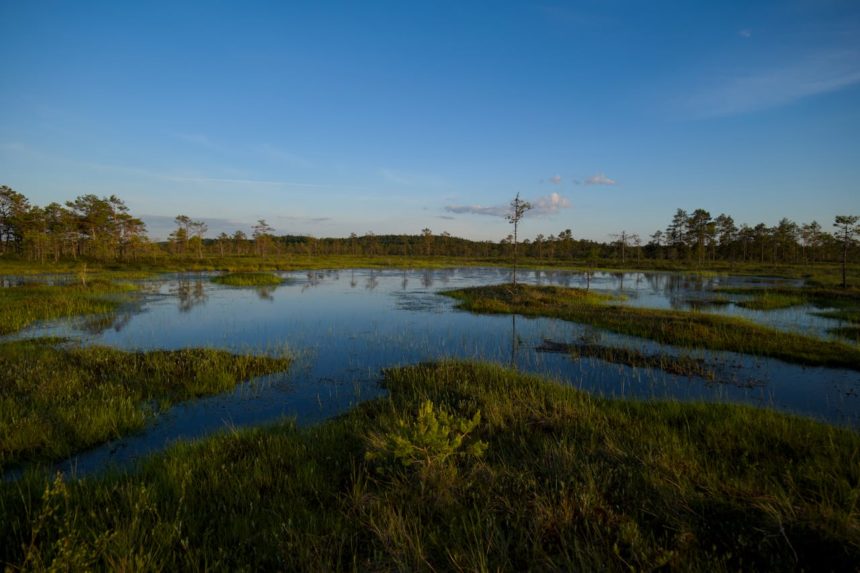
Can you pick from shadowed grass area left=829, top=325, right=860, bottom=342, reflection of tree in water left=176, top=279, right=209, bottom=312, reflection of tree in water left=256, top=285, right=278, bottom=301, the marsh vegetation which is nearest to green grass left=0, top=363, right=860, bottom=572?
the marsh vegetation

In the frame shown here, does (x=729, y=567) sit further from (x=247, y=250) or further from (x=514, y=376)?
(x=247, y=250)

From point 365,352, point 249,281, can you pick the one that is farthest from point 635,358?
point 249,281

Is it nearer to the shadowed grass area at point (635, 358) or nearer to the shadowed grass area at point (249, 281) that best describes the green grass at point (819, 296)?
the shadowed grass area at point (635, 358)

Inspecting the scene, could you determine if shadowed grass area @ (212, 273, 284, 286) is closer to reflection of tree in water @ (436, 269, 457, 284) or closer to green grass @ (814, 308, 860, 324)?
reflection of tree in water @ (436, 269, 457, 284)

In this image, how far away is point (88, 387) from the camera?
1022 cm

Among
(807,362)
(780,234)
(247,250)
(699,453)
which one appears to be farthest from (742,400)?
(247,250)

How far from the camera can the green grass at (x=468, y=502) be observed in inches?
152

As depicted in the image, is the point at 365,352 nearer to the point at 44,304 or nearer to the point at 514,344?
the point at 514,344

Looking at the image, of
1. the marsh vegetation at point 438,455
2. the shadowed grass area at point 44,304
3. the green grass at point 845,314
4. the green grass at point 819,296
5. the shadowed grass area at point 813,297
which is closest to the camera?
the marsh vegetation at point 438,455

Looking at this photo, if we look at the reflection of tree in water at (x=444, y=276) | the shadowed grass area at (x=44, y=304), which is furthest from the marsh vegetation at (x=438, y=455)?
the reflection of tree in water at (x=444, y=276)

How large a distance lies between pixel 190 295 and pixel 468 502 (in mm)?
34677

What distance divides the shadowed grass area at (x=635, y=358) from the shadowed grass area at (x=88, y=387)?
11.3 meters

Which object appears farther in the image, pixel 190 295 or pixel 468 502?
pixel 190 295

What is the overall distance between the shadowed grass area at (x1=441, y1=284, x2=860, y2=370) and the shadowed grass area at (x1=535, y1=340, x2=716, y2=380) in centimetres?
312
